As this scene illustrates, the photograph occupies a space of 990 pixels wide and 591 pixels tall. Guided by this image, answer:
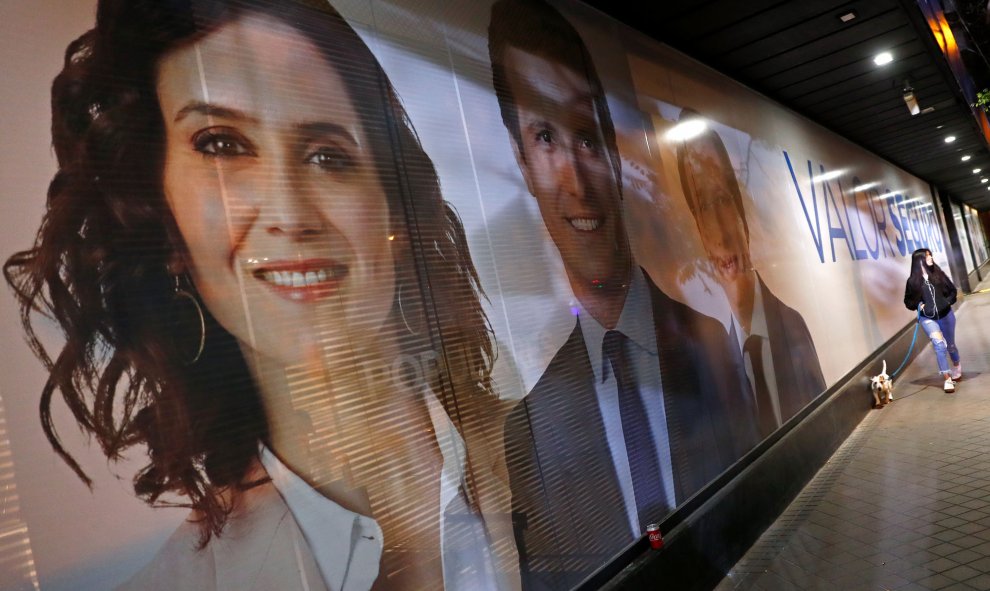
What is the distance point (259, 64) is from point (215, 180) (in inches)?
19.4

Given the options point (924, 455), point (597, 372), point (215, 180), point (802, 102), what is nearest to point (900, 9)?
point (802, 102)

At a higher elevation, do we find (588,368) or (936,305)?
(588,368)

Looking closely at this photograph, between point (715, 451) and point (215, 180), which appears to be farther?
point (715, 451)

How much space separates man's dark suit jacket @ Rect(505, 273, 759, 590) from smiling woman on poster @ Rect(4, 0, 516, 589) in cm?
21

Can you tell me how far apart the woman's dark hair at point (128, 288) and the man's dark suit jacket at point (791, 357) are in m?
5.06

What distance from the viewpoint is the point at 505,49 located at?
3.56 metres

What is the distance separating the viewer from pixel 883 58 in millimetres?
7051

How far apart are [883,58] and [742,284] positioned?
352 cm

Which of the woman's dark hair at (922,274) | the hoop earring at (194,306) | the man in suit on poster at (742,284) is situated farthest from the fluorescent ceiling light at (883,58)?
the hoop earring at (194,306)

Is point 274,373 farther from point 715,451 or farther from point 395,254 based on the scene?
point 715,451

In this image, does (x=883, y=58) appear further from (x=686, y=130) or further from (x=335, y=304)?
(x=335, y=304)

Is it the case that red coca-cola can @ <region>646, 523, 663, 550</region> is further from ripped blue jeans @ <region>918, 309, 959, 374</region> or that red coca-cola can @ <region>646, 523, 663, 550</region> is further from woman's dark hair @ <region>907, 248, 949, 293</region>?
woman's dark hair @ <region>907, 248, 949, 293</region>

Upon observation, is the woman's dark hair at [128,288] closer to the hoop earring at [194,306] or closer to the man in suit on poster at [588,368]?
the hoop earring at [194,306]

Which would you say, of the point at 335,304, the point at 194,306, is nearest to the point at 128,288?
the point at 194,306
